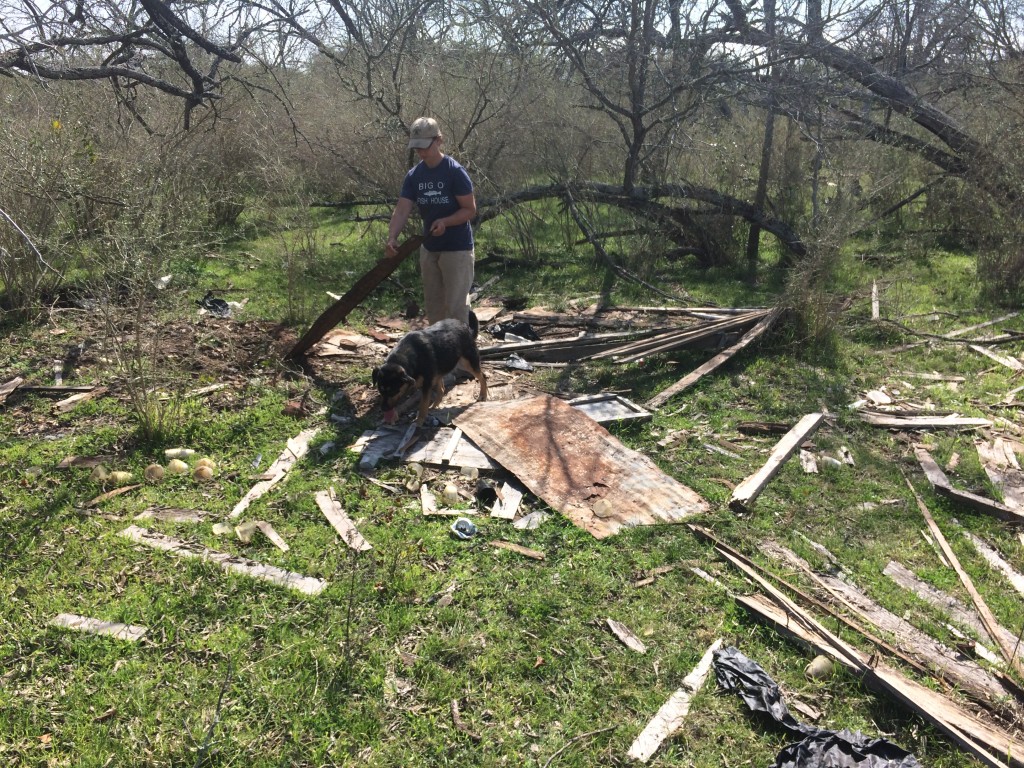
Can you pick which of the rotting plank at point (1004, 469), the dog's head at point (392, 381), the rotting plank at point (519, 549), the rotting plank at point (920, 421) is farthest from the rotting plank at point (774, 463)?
the dog's head at point (392, 381)

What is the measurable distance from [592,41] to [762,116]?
5.53 meters

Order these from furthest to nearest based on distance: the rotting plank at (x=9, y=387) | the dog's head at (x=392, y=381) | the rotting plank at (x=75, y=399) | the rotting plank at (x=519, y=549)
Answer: the rotting plank at (x=9, y=387) → the rotting plank at (x=75, y=399) → the dog's head at (x=392, y=381) → the rotting plank at (x=519, y=549)

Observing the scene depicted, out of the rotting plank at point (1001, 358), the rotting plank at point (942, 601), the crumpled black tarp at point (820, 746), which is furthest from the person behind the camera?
the rotting plank at point (1001, 358)

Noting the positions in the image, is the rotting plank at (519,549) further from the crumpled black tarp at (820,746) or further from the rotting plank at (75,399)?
the rotting plank at (75,399)

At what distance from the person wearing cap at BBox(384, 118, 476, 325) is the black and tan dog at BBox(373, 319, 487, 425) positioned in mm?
669

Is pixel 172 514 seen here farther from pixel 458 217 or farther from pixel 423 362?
pixel 458 217

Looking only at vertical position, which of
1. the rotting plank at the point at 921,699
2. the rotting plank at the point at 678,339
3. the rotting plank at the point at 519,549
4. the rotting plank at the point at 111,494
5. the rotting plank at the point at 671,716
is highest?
the rotting plank at the point at 678,339

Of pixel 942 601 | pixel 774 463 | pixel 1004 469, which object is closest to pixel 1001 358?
pixel 1004 469

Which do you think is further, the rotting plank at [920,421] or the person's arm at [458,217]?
the person's arm at [458,217]

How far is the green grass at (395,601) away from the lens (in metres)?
3.18

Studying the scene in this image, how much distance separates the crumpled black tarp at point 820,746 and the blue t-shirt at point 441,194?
16.0 feet

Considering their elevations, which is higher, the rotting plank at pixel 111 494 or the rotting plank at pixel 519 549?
the rotting plank at pixel 111 494

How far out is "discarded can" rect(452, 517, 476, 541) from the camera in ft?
15.3

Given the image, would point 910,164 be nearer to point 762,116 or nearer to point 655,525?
point 762,116
